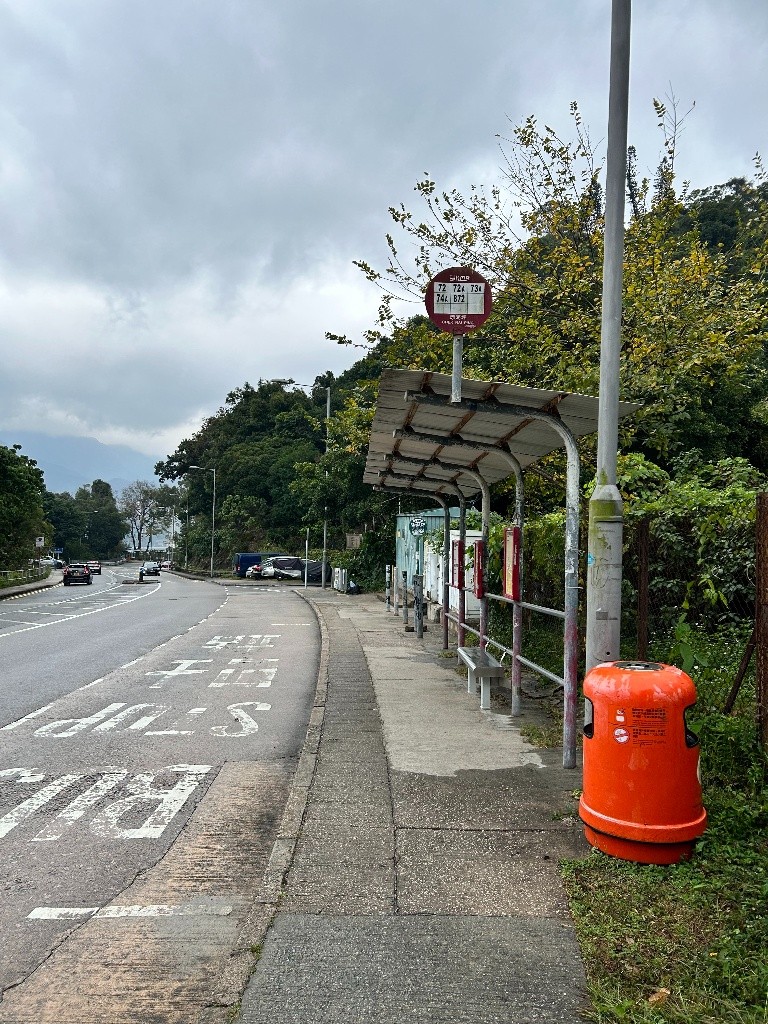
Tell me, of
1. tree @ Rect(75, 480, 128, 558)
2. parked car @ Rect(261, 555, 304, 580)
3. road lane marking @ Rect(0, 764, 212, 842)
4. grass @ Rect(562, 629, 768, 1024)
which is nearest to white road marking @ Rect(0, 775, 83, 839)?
road lane marking @ Rect(0, 764, 212, 842)

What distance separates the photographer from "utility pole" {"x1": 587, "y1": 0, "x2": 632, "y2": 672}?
5.94 m

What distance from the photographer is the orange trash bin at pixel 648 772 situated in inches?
173

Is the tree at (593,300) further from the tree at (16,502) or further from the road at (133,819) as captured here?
the tree at (16,502)

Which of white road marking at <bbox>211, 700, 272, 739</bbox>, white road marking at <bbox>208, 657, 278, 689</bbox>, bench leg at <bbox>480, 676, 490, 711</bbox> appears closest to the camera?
white road marking at <bbox>211, 700, 272, 739</bbox>

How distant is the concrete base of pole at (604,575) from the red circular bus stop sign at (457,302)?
6.86 ft

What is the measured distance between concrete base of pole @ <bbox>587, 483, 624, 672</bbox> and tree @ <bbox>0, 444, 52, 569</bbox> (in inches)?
Result: 1429

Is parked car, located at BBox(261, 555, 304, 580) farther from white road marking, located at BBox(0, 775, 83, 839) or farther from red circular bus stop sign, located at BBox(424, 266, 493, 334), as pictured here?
white road marking, located at BBox(0, 775, 83, 839)

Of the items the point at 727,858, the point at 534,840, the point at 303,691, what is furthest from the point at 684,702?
the point at 303,691

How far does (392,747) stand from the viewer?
7.42m

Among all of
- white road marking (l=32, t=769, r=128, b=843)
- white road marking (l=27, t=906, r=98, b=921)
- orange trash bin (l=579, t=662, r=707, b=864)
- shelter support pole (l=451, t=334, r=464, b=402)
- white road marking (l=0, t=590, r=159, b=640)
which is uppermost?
shelter support pole (l=451, t=334, r=464, b=402)

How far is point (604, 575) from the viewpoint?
5977 mm

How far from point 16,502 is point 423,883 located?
131 feet

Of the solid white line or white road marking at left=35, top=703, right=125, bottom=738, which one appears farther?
the solid white line

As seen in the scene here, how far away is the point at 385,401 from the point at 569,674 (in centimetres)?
271
